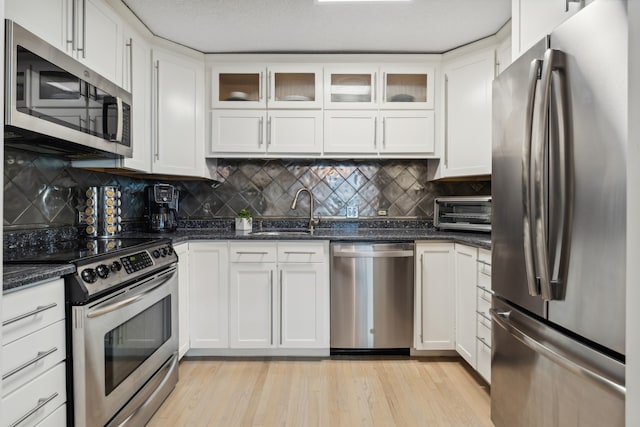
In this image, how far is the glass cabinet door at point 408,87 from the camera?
118 inches

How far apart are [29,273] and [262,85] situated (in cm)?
221

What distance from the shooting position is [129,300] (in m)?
1.75

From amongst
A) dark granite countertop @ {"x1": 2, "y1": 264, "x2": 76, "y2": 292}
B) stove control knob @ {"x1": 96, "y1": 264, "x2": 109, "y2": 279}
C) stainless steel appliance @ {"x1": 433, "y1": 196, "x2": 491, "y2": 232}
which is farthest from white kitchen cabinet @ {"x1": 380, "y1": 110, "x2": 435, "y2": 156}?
dark granite countertop @ {"x1": 2, "y1": 264, "x2": 76, "y2": 292}

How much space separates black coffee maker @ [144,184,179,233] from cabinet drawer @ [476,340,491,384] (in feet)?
8.06

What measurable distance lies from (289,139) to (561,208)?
2.24 m

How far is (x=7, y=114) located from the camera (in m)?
1.36

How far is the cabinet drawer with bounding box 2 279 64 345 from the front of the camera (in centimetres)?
114

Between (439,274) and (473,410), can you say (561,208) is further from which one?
(439,274)

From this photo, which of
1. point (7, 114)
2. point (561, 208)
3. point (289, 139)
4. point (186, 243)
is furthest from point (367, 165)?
point (7, 114)

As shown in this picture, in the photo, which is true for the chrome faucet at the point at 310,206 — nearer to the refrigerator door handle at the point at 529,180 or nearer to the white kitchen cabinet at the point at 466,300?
the white kitchen cabinet at the point at 466,300

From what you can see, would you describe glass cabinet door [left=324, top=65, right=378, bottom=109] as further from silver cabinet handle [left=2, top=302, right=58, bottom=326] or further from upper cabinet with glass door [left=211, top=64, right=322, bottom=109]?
silver cabinet handle [left=2, top=302, right=58, bottom=326]

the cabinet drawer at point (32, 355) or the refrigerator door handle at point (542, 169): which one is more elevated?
the refrigerator door handle at point (542, 169)

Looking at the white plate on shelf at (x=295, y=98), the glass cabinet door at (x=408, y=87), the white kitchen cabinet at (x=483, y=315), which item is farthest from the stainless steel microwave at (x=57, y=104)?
the white kitchen cabinet at (x=483, y=315)

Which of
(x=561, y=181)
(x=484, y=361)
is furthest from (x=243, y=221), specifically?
(x=561, y=181)
